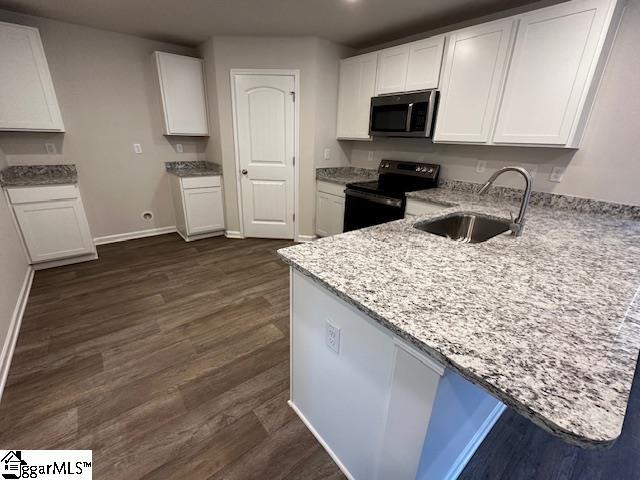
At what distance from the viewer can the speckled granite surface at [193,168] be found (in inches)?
141

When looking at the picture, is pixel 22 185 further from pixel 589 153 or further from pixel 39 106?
pixel 589 153

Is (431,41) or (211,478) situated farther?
(431,41)

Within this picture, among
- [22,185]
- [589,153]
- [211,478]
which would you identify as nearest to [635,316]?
[211,478]

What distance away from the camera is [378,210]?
289cm

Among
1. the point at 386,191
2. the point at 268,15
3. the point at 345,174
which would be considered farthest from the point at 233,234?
the point at 268,15

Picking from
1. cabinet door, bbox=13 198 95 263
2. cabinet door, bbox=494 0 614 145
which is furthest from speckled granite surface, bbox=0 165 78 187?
cabinet door, bbox=494 0 614 145

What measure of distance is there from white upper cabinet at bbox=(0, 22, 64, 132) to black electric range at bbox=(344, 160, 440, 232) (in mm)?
3114

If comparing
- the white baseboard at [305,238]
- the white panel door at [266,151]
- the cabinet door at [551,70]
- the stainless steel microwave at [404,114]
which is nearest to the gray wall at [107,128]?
the white panel door at [266,151]

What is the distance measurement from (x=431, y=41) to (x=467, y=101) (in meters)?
0.66

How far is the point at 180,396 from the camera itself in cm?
159

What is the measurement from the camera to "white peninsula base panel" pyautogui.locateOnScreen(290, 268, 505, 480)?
2.75 ft

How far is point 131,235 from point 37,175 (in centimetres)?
111

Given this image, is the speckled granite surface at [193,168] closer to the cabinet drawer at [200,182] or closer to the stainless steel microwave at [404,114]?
the cabinet drawer at [200,182]

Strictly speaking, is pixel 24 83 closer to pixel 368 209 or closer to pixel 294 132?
pixel 294 132
